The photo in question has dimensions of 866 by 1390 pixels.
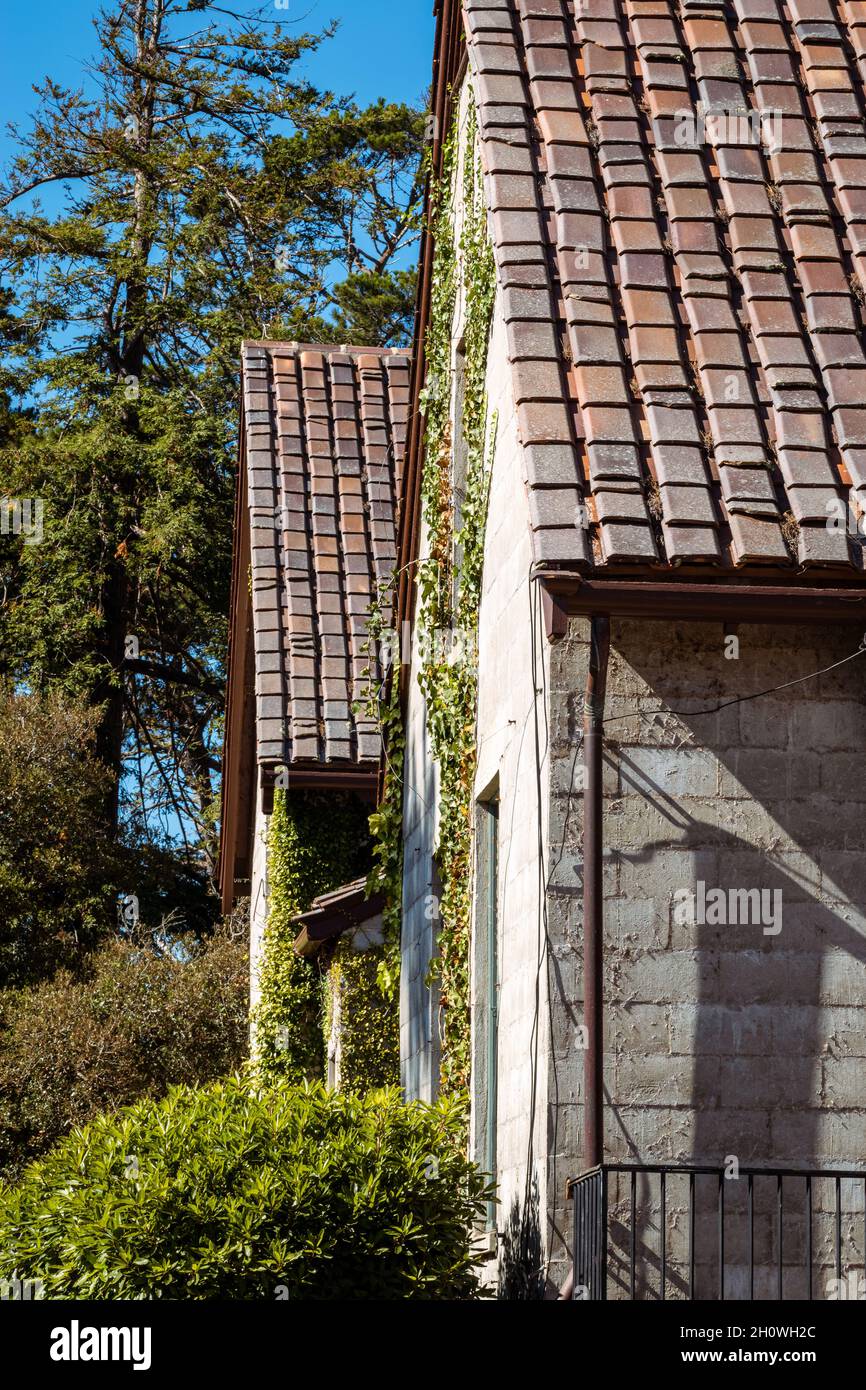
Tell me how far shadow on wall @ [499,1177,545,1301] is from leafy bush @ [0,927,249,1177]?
38.9ft

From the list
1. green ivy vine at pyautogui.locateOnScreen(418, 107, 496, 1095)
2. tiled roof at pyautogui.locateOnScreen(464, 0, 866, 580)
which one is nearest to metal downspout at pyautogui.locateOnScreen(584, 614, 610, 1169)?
tiled roof at pyautogui.locateOnScreen(464, 0, 866, 580)

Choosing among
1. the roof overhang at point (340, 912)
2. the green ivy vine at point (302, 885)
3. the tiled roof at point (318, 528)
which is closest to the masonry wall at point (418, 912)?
the roof overhang at point (340, 912)

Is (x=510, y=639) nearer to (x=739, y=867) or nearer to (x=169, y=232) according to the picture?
(x=739, y=867)

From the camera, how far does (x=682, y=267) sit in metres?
7.96

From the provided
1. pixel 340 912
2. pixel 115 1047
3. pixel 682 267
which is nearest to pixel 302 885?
pixel 340 912

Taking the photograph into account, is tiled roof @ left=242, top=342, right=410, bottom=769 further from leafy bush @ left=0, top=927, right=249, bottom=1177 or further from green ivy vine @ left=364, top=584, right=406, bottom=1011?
leafy bush @ left=0, top=927, right=249, bottom=1177

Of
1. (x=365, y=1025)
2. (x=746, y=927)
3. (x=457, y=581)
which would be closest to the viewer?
(x=746, y=927)

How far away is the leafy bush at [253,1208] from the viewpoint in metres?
7.20

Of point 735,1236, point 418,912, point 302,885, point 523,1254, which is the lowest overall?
point 523,1254

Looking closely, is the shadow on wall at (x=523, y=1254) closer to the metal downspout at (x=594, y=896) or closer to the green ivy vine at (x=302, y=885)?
the metal downspout at (x=594, y=896)

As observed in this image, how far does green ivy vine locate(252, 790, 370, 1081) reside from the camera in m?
15.0

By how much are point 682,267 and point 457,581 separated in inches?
122

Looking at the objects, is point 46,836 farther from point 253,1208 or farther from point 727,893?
point 727,893

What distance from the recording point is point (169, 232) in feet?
97.9
